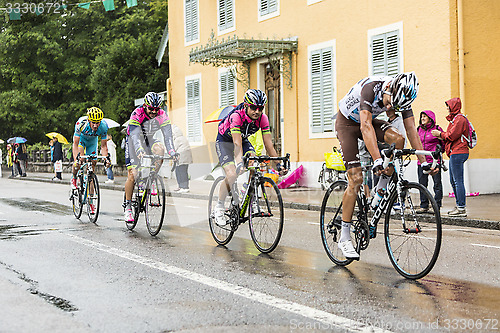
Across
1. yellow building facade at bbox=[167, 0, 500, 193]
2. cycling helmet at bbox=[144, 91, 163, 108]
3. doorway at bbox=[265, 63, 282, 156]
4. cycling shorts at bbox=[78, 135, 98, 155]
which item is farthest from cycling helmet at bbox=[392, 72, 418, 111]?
doorway at bbox=[265, 63, 282, 156]

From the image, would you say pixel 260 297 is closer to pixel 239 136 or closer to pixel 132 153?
pixel 239 136

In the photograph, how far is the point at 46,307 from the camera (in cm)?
513

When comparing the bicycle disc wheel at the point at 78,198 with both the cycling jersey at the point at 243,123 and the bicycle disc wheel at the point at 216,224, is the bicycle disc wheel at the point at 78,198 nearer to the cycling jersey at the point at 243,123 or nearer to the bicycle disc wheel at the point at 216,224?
the bicycle disc wheel at the point at 216,224

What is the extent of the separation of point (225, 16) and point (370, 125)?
1809cm

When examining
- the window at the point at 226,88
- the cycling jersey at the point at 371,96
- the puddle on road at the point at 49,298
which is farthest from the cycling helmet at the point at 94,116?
Answer: the window at the point at 226,88

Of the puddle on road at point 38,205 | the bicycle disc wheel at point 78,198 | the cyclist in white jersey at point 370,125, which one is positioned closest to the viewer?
the cyclist in white jersey at point 370,125

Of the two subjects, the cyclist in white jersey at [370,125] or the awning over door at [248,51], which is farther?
the awning over door at [248,51]

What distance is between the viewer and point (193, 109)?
84.7 ft

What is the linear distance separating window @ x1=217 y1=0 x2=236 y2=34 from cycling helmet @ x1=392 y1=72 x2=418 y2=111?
57.3ft

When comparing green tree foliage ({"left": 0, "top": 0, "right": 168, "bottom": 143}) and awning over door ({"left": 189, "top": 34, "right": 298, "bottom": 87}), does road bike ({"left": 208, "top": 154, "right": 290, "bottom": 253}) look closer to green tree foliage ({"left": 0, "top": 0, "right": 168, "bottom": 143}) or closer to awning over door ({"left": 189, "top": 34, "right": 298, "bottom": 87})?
awning over door ({"left": 189, "top": 34, "right": 298, "bottom": 87})

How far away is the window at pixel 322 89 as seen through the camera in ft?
60.8

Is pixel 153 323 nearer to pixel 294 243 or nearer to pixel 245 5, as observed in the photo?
pixel 294 243

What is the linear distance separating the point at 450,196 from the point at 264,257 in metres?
8.65

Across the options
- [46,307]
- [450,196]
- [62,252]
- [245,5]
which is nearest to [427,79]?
[450,196]
